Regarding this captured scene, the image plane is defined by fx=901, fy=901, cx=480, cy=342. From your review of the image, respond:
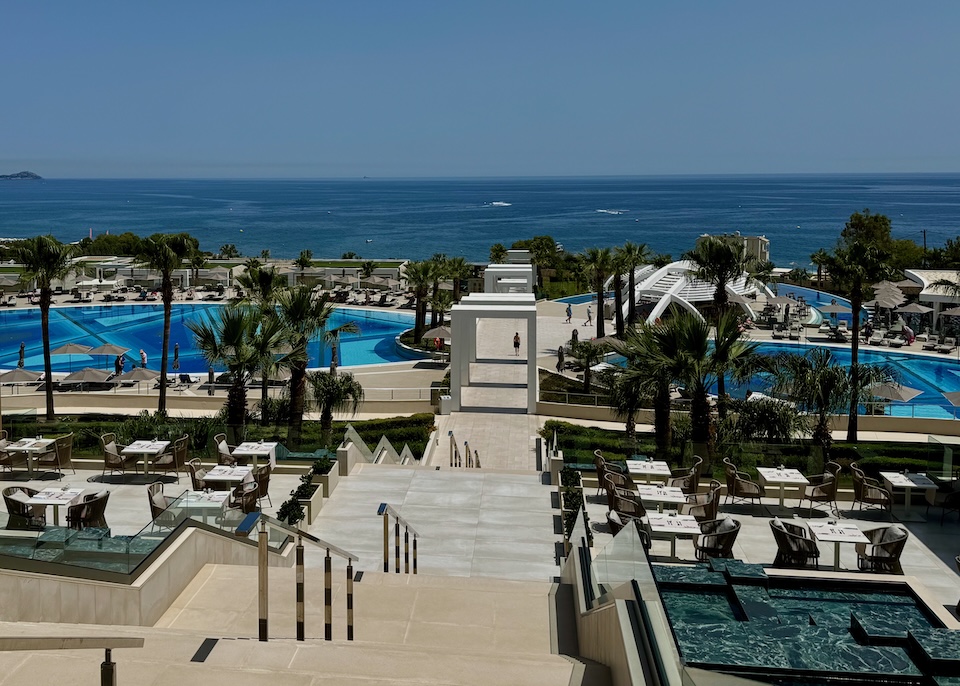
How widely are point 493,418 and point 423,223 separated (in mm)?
147963

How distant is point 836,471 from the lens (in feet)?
50.8

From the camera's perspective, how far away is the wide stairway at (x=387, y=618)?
18.8 ft

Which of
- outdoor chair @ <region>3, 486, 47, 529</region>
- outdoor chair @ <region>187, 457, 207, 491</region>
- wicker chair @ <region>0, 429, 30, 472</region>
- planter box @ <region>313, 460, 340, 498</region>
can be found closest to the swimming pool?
wicker chair @ <region>0, 429, 30, 472</region>

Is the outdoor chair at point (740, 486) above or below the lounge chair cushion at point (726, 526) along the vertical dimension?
below

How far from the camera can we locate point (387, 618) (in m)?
8.27

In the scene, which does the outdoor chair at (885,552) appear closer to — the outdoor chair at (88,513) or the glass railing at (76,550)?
the glass railing at (76,550)

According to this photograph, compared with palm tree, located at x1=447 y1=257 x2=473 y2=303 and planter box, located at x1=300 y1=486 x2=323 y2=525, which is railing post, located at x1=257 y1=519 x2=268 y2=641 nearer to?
planter box, located at x1=300 y1=486 x2=323 y2=525

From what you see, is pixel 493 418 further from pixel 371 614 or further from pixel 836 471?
pixel 371 614

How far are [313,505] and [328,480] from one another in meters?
1.30

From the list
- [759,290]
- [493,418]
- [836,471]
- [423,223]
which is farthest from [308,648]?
[423,223]

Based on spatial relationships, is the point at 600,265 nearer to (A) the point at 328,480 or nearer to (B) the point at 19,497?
(A) the point at 328,480

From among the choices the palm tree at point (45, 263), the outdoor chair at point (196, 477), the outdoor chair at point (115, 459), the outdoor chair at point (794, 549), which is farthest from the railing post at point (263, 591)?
the palm tree at point (45, 263)

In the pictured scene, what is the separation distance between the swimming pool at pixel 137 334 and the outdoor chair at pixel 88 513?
2329 centimetres

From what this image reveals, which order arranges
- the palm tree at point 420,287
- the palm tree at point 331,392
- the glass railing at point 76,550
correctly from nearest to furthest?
the glass railing at point 76,550 → the palm tree at point 331,392 → the palm tree at point 420,287
